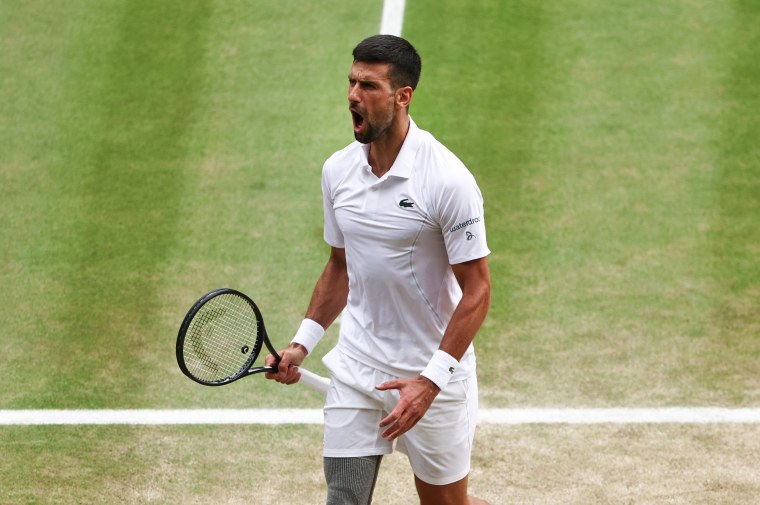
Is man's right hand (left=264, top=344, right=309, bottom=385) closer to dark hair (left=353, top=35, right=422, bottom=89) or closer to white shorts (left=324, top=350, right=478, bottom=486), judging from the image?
white shorts (left=324, top=350, right=478, bottom=486)

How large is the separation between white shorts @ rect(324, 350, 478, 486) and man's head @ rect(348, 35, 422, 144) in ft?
3.50

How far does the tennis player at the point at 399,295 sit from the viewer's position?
18.2ft

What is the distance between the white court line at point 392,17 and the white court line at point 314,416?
440cm

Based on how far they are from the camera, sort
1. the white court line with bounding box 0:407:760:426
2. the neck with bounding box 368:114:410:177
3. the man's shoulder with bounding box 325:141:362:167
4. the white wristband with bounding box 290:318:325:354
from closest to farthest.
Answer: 1. the neck with bounding box 368:114:410:177
2. the man's shoulder with bounding box 325:141:362:167
3. the white wristband with bounding box 290:318:325:354
4. the white court line with bounding box 0:407:760:426

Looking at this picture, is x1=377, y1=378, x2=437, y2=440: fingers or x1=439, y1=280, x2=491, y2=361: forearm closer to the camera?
x1=377, y1=378, x2=437, y2=440: fingers

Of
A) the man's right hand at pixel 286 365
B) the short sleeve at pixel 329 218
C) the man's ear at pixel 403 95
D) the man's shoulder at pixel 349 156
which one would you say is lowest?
the man's right hand at pixel 286 365

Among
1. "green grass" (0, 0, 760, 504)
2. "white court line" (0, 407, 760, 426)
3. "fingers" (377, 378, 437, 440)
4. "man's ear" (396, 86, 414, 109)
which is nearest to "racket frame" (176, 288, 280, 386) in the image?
"fingers" (377, 378, 437, 440)

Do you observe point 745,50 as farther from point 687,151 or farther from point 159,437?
point 159,437

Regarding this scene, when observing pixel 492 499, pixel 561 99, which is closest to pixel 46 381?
pixel 492 499

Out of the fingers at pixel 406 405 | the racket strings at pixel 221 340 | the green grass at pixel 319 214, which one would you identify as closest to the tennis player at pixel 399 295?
the fingers at pixel 406 405

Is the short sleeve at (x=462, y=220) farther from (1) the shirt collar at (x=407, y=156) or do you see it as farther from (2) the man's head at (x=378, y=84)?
(2) the man's head at (x=378, y=84)

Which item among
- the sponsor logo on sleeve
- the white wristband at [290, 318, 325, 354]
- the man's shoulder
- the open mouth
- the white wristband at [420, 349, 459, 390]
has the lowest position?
the white wristband at [290, 318, 325, 354]

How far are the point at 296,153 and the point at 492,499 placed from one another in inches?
157

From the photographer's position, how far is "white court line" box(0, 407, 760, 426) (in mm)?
7883
